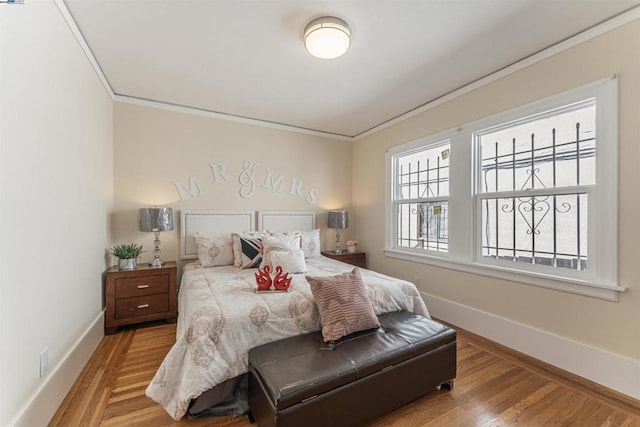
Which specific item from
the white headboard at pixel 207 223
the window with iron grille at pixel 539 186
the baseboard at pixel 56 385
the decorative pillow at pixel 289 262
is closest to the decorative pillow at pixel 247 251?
the decorative pillow at pixel 289 262

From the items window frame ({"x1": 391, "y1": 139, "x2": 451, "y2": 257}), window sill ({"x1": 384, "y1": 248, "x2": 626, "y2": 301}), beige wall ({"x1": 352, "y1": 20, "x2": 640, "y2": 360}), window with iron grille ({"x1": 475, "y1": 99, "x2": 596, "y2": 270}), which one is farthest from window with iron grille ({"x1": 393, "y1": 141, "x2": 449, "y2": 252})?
window with iron grille ({"x1": 475, "y1": 99, "x2": 596, "y2": 270})

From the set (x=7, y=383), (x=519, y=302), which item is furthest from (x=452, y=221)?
(x=7, y=383)

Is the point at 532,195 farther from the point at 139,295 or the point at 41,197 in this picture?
the point at 139,295

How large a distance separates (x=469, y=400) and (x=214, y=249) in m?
2.70

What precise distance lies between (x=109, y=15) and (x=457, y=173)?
130 inches

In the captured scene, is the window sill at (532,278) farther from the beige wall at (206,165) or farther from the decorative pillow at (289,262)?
the beige wall at (206,165)

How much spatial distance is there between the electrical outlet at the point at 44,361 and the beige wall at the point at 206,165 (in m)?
1.76

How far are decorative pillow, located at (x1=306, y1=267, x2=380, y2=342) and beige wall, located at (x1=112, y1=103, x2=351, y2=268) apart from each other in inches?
89.1

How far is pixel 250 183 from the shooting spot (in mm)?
3848

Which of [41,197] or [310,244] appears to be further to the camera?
[310,244]

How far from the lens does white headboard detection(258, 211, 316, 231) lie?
390cm

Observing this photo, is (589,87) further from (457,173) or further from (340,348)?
(340,348)

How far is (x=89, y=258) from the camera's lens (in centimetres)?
237

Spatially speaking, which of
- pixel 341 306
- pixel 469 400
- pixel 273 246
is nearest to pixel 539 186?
pixel 469 400
